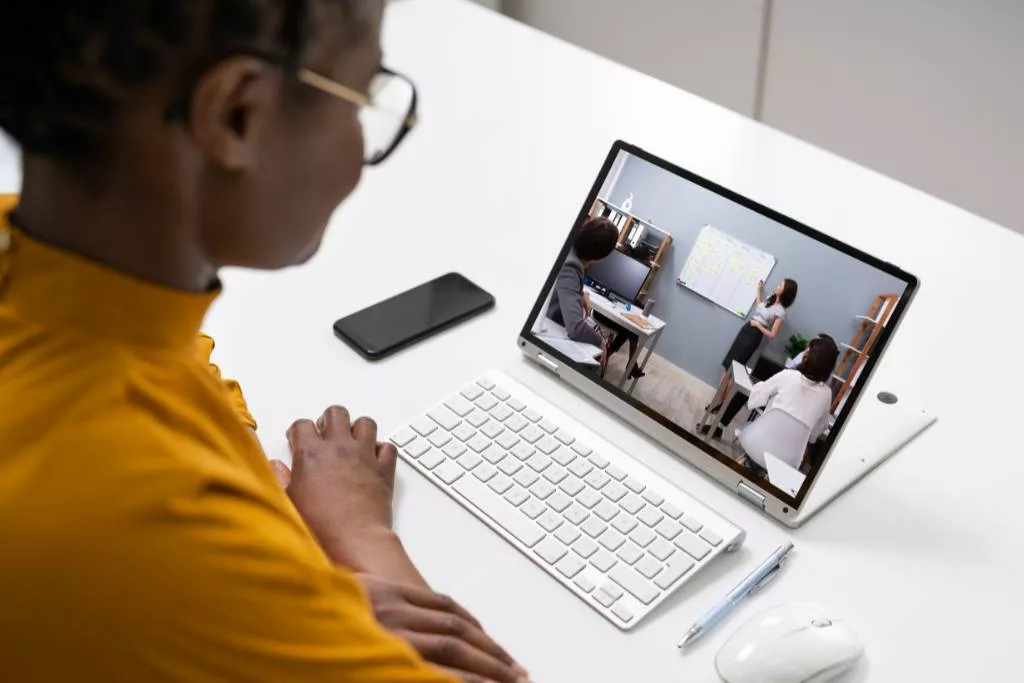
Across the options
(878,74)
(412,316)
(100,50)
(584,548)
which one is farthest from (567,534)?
(878,74)

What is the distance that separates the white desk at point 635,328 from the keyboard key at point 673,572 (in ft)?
0.66

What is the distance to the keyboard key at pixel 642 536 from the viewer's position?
0.93 metres

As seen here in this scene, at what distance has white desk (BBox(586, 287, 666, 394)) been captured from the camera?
1.04 meters

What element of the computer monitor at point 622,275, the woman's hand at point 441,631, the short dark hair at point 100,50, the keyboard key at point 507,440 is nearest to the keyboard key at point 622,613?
the woman's hand at point 441,631

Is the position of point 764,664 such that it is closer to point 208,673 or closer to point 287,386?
point 208,673

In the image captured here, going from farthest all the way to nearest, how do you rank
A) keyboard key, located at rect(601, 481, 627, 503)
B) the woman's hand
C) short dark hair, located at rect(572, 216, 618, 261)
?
short dark hair, located at rect(572, 216, 618, 261) < keyboard key, located at rect(601, 481, 627, 503) < the woman's hand

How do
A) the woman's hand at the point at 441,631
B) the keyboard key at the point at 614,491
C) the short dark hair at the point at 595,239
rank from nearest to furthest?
the woman's hand at the point at 441,631 → the keyboard key at the point at 614,491 → the short dark hair at the point at 595,239

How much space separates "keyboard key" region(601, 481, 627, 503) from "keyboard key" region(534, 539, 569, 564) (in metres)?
0.08

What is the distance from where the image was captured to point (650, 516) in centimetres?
96

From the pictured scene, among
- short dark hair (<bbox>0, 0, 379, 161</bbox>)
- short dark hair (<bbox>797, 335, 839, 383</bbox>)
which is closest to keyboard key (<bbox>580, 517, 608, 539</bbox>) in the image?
short dark hair (<bbox>797, 335, 839, 383</bbox>)

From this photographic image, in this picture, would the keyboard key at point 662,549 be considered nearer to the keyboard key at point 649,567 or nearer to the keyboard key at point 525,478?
the keyboard key at point 649,567

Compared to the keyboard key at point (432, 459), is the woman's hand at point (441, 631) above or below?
below

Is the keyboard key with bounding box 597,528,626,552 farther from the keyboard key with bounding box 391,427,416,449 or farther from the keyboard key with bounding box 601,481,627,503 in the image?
the keyboard key with bounding box 391,427,416,449

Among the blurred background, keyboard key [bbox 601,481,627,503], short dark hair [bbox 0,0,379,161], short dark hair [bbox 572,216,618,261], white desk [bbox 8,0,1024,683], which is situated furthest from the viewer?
the blurred background
